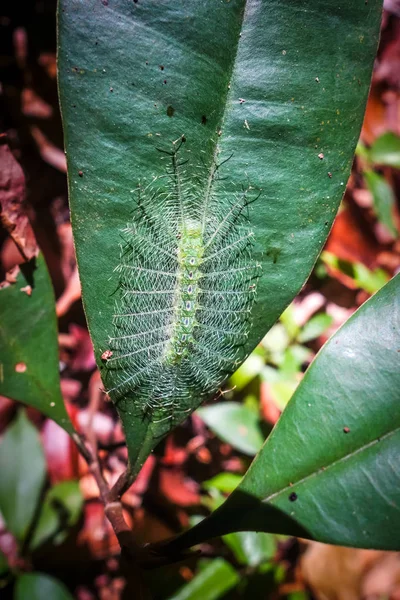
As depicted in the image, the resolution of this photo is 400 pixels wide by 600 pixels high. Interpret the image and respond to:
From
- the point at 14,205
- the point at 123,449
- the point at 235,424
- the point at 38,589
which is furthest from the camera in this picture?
the point at 123,449

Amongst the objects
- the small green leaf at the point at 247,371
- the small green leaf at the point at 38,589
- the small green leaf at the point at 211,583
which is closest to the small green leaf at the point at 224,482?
the small green leaf at the point at 211,583

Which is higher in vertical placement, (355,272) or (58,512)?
(355,272)

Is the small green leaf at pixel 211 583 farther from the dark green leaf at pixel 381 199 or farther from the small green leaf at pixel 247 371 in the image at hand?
the dark green leaf at pixel 381 199

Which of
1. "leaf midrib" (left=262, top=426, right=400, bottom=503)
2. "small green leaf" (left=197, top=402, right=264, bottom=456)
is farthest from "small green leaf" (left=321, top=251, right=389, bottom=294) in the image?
"leaf midrib" (left=262, top=426, right=400, bottom=503)

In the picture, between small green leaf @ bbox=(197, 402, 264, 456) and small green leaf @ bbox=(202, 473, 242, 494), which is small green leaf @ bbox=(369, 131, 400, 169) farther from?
small green leaf @ bbox=(202, 473, 242, 494)

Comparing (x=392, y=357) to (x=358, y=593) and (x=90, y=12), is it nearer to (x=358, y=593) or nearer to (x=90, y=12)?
(x=90, y=12)

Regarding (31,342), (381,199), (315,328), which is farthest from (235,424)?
(381,199)

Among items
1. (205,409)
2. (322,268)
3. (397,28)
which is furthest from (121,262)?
(397,28)

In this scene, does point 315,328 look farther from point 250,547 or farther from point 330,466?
point 330,466
